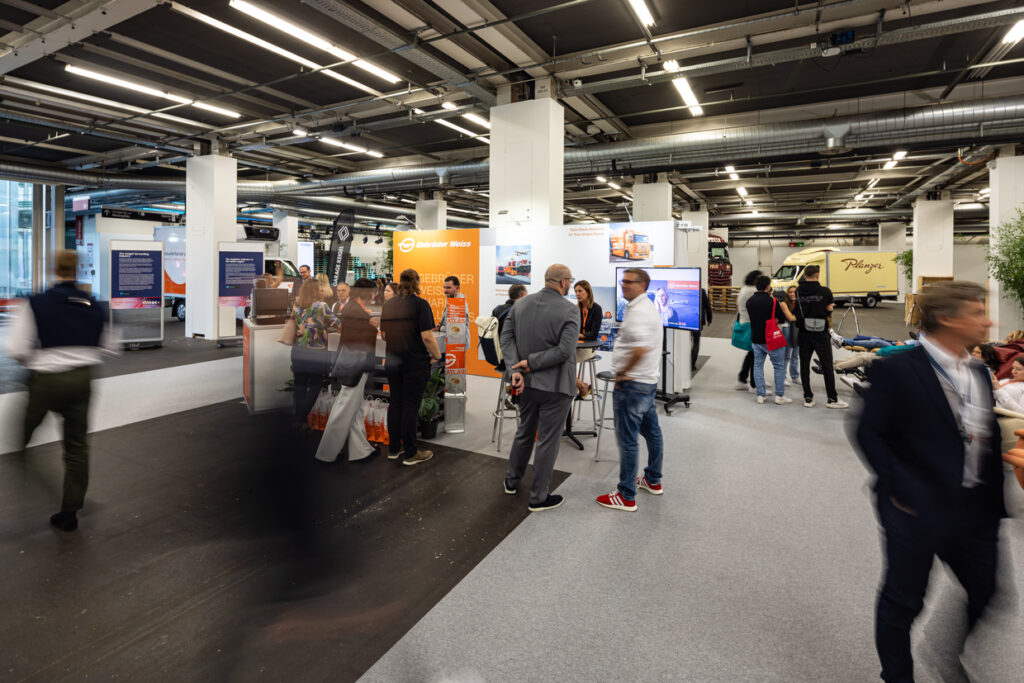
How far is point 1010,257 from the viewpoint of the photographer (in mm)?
9289

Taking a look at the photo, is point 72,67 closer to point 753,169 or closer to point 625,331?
point 625,331

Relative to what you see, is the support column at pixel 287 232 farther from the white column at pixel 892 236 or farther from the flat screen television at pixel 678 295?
the white column at pixel 892 236

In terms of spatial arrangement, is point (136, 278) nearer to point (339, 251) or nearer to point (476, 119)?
point (339, 251)

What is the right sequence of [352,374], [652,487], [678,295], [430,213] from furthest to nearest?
1. [430,213]
2. [678,295]
3. [352,374]
4. [652,487]

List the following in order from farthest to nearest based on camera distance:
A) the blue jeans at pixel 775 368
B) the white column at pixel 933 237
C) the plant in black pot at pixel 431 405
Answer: the white column at pixel 933 237, the blue jeans at pixel 775 368, the plant in black pot at pixel 431 405

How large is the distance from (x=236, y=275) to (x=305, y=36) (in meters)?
6.06

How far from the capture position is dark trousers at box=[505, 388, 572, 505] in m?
3.33

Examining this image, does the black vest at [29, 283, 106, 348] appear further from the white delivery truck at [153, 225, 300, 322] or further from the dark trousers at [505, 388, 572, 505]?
the white delivery truck at [153, 225, 300, 322]

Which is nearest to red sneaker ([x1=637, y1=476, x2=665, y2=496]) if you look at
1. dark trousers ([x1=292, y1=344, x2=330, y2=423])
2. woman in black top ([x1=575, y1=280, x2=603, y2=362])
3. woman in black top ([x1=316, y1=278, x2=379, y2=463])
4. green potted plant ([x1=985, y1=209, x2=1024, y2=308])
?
woman in black top ([x1=575, y1=280, x2=603, y2=362])

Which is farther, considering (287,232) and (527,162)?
(287,232)

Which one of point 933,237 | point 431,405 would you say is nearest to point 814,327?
point 431,405

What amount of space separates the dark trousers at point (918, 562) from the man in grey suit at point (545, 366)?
1.84m

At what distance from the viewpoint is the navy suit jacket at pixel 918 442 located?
1522mm

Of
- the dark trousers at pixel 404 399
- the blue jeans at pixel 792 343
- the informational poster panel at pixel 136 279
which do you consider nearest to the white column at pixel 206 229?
the informational poster panel at pixel 136 279
